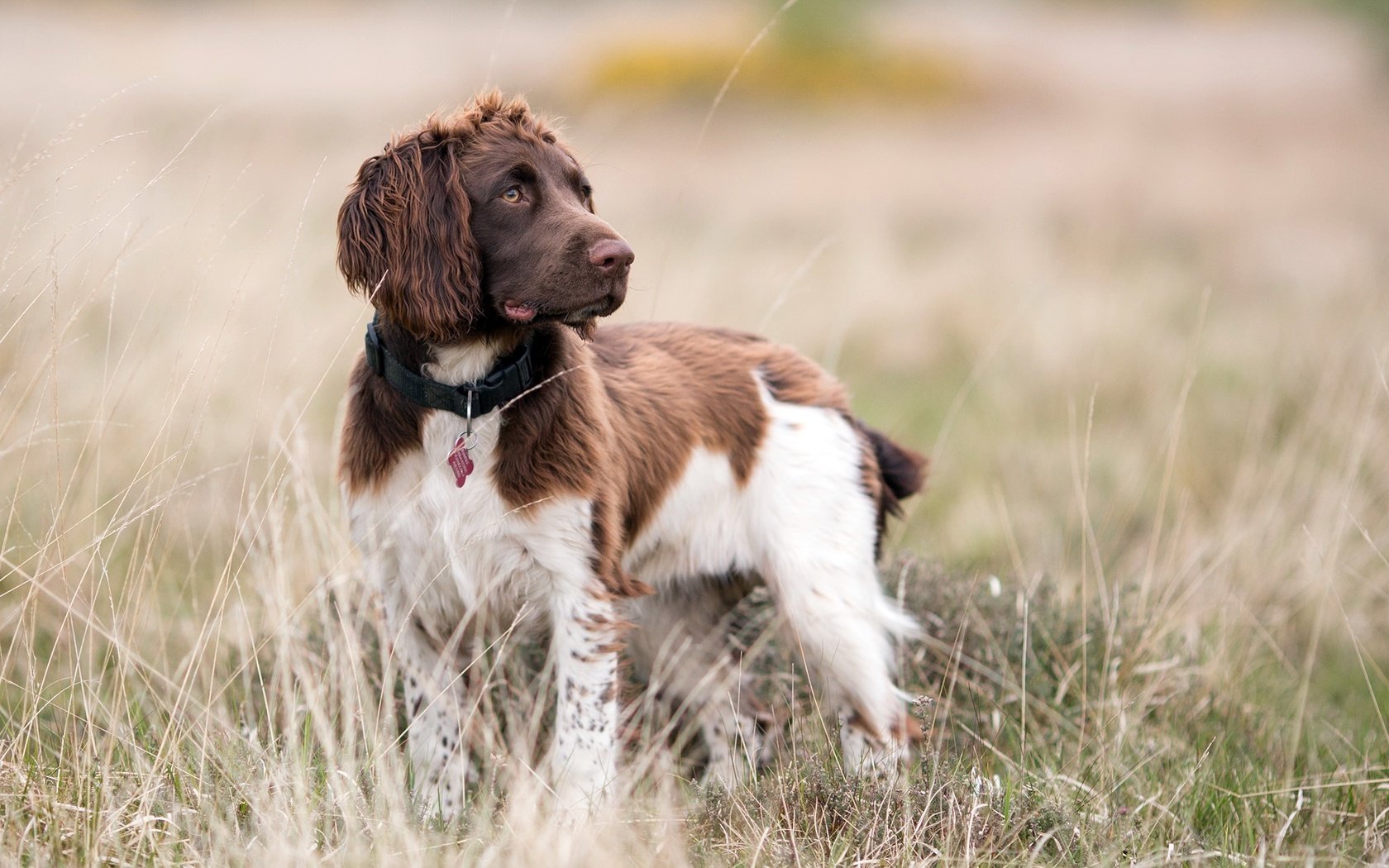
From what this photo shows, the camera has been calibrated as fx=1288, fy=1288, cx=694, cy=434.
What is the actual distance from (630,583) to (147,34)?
2302cm

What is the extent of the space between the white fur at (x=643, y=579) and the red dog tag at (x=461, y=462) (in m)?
0.04

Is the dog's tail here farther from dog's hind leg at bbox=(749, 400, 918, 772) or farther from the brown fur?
the brown fur

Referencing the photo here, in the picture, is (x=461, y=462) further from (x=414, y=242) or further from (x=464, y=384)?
(x=414, y=242)

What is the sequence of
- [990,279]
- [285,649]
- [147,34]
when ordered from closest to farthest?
[285,649]
[990,279]
[147,34]

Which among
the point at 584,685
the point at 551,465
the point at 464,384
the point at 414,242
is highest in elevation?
the point at 414,242

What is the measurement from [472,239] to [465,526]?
0.67 meters

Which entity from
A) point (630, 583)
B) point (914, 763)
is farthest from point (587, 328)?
point (914, 763)

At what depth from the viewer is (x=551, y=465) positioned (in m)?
3.03

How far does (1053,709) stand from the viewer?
147 inches

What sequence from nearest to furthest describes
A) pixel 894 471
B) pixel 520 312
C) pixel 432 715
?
pixel 520 312
pixel 432 715
pixel 894 471

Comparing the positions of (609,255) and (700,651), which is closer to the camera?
(609,255)

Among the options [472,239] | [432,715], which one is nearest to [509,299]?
[472,239]

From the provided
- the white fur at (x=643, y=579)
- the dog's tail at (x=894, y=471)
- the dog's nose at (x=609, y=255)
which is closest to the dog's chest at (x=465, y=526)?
the white fur at (x=643, y=579)

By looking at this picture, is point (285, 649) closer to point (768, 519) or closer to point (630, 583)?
point (630, 583)
